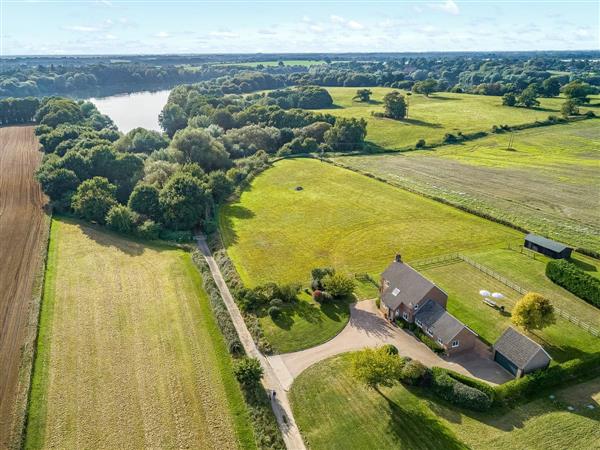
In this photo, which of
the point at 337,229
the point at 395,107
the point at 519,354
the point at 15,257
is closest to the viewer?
the point at 519,354

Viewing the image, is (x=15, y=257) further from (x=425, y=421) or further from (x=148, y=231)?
(x=425, y=421)

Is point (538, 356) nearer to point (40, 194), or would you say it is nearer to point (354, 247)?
point (354, 247)

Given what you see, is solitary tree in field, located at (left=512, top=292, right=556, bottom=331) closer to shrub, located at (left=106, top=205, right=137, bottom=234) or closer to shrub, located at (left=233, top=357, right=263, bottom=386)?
shrub, located at (left=233, top=357, right=263, bottom=386)

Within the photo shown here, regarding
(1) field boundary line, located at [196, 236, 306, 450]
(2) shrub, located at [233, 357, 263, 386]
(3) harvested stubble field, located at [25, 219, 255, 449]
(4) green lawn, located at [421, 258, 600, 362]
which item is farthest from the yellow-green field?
(2) shrub, located at [233, 357, 263, 386]

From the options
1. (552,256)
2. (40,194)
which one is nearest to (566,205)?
(552,256)

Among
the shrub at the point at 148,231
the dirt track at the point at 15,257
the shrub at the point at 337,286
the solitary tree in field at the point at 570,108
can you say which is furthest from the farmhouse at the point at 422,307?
the solitary tree in field at the point at 570,108

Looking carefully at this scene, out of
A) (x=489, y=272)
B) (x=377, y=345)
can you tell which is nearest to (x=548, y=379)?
(x=377, y=345)
